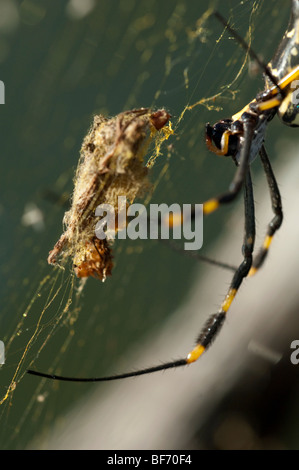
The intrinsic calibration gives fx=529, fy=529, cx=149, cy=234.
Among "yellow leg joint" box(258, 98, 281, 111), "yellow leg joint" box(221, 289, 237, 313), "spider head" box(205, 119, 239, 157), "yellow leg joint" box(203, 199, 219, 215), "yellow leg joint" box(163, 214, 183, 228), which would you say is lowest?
"yellow leg joint" box(221, 289, 237, 313)

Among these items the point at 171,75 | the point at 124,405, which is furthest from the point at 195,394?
the point at 171,75

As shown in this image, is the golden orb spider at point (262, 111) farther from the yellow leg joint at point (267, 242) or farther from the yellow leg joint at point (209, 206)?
the yellow leg joint at point (267, 242)

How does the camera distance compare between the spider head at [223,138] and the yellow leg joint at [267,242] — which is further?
the yellow leg joint at [267,242]

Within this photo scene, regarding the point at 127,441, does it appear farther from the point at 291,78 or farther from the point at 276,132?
the point at 276,132

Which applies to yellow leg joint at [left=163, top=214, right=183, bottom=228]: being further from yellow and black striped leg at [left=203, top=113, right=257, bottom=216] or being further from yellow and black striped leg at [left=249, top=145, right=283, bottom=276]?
yellow and black striped leg at [left=249, top=145, right=283, bottom=276]

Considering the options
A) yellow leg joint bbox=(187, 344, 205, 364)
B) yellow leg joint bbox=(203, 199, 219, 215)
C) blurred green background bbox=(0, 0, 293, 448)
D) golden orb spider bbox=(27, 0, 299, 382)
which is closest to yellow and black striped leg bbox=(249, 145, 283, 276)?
golden orb spider bbox=(27, 0, 299, 382)

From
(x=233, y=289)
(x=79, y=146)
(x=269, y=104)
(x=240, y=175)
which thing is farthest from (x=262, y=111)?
(x=79, y=146)

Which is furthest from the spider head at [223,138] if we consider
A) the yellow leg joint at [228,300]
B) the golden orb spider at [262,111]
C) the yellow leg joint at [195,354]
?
the yellow leg joint at [195,354]

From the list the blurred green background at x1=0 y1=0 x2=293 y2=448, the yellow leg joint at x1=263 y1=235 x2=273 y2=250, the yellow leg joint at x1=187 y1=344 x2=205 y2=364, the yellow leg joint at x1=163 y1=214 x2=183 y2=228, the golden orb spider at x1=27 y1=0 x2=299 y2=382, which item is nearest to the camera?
the yellow leg joint at x1=163 y1=214 x2=183 y2=228
